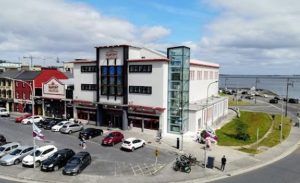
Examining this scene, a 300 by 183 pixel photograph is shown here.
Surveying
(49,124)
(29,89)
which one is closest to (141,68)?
(49,124)

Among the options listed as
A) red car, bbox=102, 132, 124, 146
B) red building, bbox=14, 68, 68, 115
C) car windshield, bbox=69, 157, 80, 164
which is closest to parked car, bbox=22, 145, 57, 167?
car windshield, bbox=69, 157, 80, 164

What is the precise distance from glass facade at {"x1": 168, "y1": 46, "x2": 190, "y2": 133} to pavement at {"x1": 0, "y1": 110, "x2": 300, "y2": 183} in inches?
93.5

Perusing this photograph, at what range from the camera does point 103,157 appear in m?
36.7

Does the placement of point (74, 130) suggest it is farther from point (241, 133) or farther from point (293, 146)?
point (293, 146)

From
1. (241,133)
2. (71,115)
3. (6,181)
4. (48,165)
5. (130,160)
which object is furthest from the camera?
(71,115)

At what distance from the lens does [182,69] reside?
48.5m

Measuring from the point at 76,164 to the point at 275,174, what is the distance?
21.5 meters

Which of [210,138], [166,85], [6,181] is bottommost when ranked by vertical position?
[6,181]

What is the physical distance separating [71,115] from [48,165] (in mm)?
30498

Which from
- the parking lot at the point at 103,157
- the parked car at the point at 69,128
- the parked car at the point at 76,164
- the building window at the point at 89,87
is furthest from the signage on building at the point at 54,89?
the parked car at the point at 76,164

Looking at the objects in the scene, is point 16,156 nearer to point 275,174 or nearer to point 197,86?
point 275,174

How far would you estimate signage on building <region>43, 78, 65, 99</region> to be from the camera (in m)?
61.3

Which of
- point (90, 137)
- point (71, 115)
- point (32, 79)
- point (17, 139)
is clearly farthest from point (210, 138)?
point (32, 79)

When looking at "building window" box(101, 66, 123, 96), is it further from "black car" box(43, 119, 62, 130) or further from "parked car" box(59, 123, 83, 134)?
"black car" box(43, 119, 62, 130)
